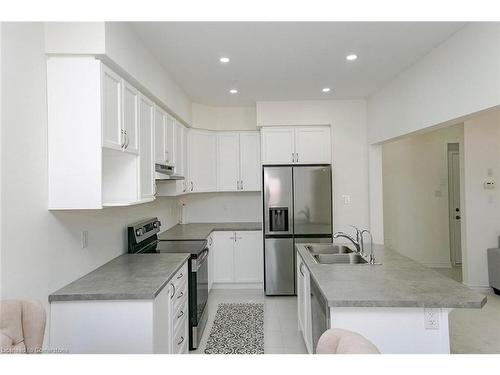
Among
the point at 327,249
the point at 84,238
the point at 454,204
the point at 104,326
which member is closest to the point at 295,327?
the point at 327,249

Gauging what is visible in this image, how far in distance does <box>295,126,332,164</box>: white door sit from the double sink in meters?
1.53

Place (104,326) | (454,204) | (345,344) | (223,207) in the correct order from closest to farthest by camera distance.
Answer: (345,344) → (104,326) → (223,207) → (454,204)

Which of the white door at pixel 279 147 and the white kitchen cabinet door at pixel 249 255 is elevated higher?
the white door at pixel 279 147

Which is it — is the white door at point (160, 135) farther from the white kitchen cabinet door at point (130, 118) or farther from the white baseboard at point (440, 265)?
the white baseboard at point (440, 265)

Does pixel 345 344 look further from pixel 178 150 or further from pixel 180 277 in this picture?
pixel 178 150

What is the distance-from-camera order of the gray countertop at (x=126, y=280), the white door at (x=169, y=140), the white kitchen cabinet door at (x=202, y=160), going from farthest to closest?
the white kitchen cabinet door at (x=202, y=160), the white door at (x=169, y=140), the gray countertop at (x=126, y=280)

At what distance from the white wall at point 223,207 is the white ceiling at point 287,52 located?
5.92 ft

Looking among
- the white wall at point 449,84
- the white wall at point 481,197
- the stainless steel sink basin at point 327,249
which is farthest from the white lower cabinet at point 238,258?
the white wall at point 481,197

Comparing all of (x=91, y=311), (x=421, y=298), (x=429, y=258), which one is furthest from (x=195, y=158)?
(x=429, y=258)

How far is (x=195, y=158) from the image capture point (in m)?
4.54

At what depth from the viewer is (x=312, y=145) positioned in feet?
14.2

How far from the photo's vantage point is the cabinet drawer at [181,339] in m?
2.25

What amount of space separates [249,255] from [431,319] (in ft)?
9.75
